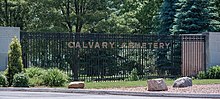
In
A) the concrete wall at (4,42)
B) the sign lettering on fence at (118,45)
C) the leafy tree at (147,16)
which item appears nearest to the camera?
the concrete wall at (4,42)

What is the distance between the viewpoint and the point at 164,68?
29.8 metres

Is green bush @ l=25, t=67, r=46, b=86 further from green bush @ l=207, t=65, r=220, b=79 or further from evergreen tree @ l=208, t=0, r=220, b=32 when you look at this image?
evergreen tree @ l=208, t=0, r=220, b=32

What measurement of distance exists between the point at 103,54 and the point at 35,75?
5.33 metres

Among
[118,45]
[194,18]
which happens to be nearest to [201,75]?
[118,45]

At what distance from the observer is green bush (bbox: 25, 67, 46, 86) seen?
74.4ft

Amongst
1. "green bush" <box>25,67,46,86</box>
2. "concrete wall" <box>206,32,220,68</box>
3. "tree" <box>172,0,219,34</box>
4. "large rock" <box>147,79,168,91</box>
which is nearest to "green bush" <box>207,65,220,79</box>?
"concrete wall" <box>206,32,220,68</box>

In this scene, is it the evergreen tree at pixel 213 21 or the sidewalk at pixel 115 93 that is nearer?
the sidewalk at pixel 115 93

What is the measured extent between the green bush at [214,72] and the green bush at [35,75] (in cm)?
926

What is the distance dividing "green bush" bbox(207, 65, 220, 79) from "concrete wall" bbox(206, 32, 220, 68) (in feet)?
5.00

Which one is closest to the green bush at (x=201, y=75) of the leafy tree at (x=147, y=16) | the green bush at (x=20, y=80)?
the green bush at (x=20, y=80)

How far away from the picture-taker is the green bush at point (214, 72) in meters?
27.9

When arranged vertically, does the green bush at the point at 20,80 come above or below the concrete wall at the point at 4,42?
below

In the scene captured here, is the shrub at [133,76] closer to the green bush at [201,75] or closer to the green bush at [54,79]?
the green bush at [201,75]

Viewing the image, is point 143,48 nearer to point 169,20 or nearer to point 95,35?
point 95,35
